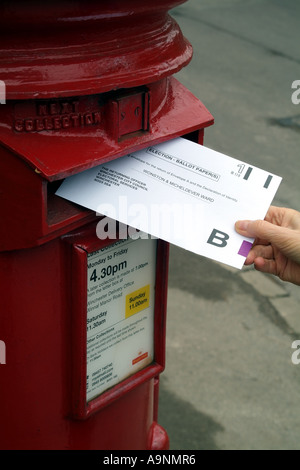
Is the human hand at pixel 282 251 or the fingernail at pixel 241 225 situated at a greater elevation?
the fingernail at pixel 241 225

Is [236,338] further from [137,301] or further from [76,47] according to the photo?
[76,47]

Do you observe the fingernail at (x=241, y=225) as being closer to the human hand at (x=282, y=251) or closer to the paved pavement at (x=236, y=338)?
the human hand at (x=282, y=251)

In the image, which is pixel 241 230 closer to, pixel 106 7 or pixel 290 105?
pixel 106 7

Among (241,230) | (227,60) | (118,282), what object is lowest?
(227,60)

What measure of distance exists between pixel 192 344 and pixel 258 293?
23.6 inches

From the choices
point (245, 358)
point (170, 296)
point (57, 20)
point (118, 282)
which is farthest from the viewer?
point (170, 296)

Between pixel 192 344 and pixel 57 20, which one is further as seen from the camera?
pixel 192 344

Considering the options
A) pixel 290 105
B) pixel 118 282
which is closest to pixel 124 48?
pixel 118 282

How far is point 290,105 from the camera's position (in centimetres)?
586

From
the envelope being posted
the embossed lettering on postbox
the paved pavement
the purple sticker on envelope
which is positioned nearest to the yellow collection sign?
the envelope being posted

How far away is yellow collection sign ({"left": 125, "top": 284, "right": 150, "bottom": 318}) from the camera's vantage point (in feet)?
5.72

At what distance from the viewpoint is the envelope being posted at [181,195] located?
1.47m

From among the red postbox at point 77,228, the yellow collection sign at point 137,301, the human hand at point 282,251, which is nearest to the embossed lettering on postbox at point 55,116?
the red postbox at point 77,228

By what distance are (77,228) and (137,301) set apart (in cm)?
36
